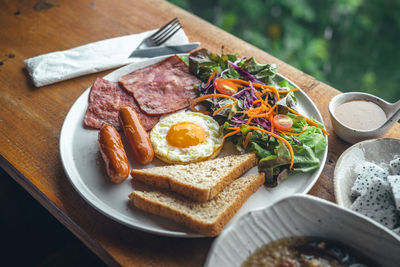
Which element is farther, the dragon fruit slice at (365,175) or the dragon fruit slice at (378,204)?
the dragon fruit slice at (365,175)

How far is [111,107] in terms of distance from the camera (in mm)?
2812

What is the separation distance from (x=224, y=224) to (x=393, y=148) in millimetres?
Result: 1300

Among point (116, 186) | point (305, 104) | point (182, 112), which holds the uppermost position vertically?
point (305, 104)

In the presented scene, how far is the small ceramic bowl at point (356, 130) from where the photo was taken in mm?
2428

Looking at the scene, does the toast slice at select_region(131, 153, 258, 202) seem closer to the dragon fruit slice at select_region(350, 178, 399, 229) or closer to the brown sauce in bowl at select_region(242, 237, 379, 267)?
the brown sauce in bowl at select_region(242, 237, 379, 267)

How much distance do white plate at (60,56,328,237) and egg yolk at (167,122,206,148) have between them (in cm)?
21

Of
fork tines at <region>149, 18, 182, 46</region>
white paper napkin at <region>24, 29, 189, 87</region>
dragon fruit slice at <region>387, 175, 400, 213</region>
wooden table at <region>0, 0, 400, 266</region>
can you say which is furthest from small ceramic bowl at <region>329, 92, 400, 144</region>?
white paper napkin at <region>24, 29, 189, 87</region>

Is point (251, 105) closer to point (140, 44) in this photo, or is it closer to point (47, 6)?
point (140, 44)

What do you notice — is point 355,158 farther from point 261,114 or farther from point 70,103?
point 70,103

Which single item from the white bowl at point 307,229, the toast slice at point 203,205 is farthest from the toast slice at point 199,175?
the white bowl at point 307,229

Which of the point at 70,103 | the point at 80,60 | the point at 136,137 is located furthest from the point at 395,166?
the point at 80,60

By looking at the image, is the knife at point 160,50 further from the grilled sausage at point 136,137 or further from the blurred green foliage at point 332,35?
the blurred green foliage at point 332,35

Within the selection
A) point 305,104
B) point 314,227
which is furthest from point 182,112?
point 314,227

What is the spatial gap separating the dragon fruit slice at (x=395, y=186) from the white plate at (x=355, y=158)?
0.79 ft
